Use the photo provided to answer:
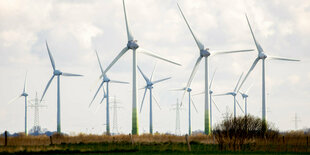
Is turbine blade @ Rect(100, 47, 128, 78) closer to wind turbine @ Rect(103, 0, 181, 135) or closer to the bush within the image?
wind turbine @ Rect(103, 0, 181, 135)

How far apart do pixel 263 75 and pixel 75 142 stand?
3115 centimetres

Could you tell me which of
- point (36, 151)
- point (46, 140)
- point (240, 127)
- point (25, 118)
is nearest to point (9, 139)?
point (46, 140)

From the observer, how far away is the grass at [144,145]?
50.8 m

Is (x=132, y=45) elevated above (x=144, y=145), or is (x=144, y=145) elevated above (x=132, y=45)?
(x=132, y=45)

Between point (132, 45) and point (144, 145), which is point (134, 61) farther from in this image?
point (144, 145)

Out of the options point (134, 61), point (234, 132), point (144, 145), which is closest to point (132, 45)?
point (134, 61)

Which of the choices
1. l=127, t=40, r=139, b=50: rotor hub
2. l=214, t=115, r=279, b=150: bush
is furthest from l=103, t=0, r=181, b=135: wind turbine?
l=214, t=115, r=279, b=150: bush

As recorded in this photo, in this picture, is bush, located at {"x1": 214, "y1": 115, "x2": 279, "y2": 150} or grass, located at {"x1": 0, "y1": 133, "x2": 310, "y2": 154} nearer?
grass, located at {"x1": 0, "y1": 133, "x2": 310, "y2": 154}

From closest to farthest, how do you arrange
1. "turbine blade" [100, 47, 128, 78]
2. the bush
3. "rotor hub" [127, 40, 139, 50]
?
the bush
"turbine blade" [100, 47, 128, 78]
"rotor hub" [127, 40, 139, 50]

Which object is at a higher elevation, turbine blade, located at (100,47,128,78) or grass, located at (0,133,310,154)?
turbine blade, located at (100,47,128,78)

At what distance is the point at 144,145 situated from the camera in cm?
6388

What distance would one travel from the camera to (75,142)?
222 feet

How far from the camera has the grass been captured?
167ft

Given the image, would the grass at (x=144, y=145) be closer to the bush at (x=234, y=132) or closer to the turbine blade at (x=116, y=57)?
the bush at (x=234, y=132)
